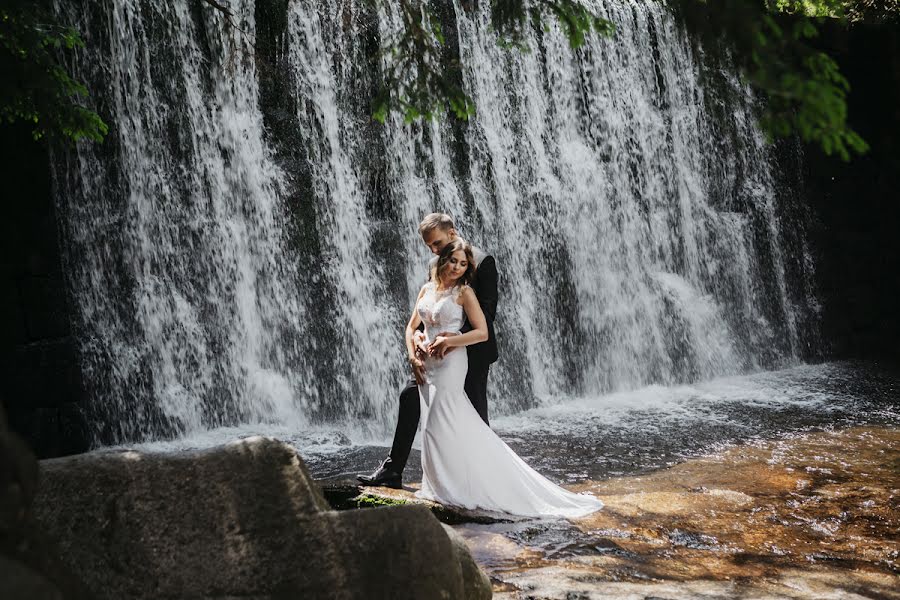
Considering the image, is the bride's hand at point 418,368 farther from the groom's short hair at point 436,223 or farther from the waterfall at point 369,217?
the waterfall at point 369,217

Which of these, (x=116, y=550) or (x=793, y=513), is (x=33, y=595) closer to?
(x=116, y=550)

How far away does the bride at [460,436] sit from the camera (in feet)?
17.3

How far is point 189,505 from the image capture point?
2461 millimetres

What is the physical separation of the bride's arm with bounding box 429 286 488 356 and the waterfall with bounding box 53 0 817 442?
486cm

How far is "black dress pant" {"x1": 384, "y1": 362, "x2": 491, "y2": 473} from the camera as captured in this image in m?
5.59

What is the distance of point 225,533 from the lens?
244 cm

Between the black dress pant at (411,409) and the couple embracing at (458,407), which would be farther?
the black dress pant at (411,409)

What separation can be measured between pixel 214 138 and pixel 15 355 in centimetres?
385

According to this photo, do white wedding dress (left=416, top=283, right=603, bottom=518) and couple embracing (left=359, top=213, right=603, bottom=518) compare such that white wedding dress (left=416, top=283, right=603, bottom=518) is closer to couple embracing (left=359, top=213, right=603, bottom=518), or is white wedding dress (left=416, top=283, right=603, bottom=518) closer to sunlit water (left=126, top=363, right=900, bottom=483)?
couple embracing (left=359, top=213, right=603, bottom=518)

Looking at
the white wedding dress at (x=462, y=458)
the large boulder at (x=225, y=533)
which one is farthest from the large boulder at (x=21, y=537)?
the white wedding dress at (x=462, y=458)

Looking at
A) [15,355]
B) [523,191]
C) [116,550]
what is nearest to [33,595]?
[116,550]

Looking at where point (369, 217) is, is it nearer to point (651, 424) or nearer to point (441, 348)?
point (651, 424)

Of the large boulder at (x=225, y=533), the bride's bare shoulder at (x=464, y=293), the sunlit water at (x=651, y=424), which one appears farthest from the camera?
the sunlit water at (x=651, y=424)

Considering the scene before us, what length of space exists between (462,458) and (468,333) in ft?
2.69
